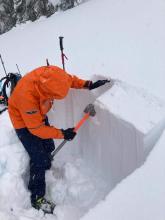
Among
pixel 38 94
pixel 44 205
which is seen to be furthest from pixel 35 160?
pixel 38 94

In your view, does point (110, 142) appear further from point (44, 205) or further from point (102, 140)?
point (44, 205)

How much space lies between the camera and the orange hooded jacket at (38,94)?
2.82 m

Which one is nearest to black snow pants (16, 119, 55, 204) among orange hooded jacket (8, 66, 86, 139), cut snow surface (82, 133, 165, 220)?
orange hooded jacket (8, 66, 86, 139)

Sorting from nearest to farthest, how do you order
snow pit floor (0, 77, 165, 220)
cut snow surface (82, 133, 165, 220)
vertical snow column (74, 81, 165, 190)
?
cut snow surface (82, 133, 165, 220)
vertical snow column (74, 81, 165, 190)
snow pit floor (0, 77, 165, 220)

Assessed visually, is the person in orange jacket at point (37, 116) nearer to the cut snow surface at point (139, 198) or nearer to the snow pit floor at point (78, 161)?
the snow pit floor at point (78, 161)

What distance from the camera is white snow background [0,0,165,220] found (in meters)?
2.30

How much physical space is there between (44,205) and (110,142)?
3.16 ft

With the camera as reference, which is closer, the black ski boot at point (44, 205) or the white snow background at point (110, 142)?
the white snow background at point (110, 142)

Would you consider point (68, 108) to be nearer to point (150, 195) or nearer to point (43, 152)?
point (43, 152)

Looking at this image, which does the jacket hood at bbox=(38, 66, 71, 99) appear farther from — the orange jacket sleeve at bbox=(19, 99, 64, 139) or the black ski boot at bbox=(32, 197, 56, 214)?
the black ski boot at bbox=(32, 197, 56, 214)

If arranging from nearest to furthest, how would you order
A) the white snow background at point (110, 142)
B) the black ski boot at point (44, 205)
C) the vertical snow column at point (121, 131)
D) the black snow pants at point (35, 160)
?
the white snow background at point (110, 142) < the vertical snow column at point (121, 131) < the black ski boot at point (44, 205) < the black snow pants at point (35, 160)

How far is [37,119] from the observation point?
9.96ft

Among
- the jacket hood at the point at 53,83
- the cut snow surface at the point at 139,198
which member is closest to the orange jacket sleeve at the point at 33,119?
the jacket hood at the point at 53,83

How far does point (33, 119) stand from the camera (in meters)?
3.02
